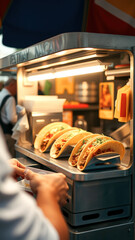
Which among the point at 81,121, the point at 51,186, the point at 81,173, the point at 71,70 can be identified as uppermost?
the point at 71,70

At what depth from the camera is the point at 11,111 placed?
15.8ft

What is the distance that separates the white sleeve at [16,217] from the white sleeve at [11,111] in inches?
161

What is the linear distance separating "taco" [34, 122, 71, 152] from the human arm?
1574mm

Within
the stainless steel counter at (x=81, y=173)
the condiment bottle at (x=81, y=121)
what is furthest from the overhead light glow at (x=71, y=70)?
the condiment bottle at (x=81, y=121)

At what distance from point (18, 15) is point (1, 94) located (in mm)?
1718

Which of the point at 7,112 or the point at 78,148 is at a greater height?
the point at 7,112

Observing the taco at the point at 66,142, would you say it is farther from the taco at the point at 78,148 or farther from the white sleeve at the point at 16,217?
the white sleeve at the point at 16,217

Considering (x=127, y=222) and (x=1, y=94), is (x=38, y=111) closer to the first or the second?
(x=127, y=222)

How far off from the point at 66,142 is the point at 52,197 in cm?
151

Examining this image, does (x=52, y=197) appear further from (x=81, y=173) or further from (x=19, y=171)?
(x=81, y=173)

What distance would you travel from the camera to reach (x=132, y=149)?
213 cm

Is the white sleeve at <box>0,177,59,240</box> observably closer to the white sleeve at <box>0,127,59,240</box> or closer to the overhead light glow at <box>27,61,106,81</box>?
the white sleeve at <box>0,127,59,240</box>

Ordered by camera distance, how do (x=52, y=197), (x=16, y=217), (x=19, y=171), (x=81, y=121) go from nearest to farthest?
(x=16, y=217) < (x=52, y=197) < (x=19, y=171) < (x=81, y=121)

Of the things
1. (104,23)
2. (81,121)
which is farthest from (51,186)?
(81,121)
